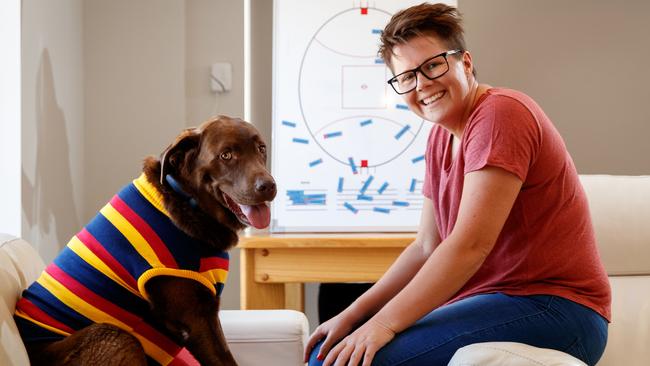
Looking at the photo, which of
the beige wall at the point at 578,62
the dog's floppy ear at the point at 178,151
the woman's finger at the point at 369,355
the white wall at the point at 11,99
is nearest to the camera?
the woman's finger at the point at 369,355

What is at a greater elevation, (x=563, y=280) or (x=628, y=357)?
(x=563, y=280)

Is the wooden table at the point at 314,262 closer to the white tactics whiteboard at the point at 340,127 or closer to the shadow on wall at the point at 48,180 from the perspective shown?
the white tactics whiteboard at the point at 340,127

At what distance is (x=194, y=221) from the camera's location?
1.56 meters

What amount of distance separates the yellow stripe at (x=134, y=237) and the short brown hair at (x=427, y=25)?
0.67m

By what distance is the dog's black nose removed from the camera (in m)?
1.54

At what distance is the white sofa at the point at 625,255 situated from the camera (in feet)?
6.08

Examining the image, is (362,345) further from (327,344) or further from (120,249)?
(120,249)

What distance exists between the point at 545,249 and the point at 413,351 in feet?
1.17

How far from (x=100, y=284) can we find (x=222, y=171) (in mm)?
338

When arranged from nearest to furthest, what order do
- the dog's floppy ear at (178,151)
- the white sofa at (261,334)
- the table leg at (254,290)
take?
1. the dog's floppy ear at (178,151)
2. the white sofa at (261,334)
3. the table leg at (254,290)

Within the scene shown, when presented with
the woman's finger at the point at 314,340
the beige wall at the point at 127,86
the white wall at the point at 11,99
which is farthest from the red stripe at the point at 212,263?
the beige wall at the point at 127,86

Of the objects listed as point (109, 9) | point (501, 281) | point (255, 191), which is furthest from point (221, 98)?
point (501, 281)

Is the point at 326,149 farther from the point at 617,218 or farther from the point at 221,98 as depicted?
the point at 617,218

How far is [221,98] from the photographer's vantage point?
127 inches
